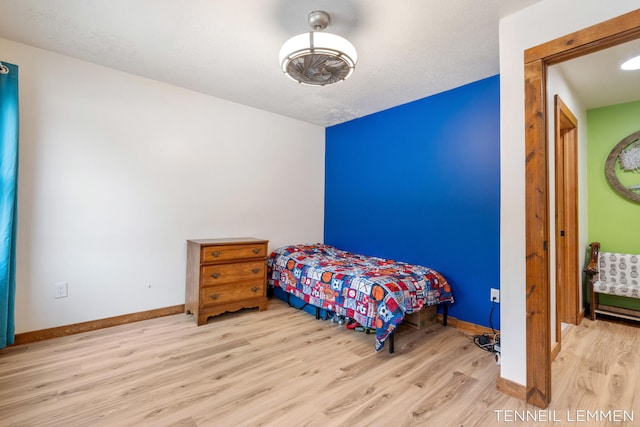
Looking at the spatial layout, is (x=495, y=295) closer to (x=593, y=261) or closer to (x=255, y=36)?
(x=593, y=261)

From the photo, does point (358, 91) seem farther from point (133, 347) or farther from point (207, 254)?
point (133, 347)

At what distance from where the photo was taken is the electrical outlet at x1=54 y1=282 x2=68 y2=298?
94.6 inches

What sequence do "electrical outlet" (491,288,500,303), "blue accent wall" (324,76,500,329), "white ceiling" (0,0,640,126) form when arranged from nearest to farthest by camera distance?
"white ceiling" (0,0,640,126) → "electrical outlet" (491,288,500,303) → "blue accent wall" (324,76,500,329)

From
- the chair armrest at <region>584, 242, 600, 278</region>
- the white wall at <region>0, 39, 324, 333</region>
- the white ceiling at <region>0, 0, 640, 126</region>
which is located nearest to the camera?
the white ceiling at <region>0, 0, 640, 126</region>

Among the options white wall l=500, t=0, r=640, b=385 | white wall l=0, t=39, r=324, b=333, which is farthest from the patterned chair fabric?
white wall l=0, t=39, r=324, b=333

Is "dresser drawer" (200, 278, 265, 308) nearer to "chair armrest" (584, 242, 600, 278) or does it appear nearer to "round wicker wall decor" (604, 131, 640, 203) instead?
"chair armrest" (584, 242, 600, 278)

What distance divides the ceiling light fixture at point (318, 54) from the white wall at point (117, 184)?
1.70 metres

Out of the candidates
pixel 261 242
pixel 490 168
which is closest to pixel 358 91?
pixel 490 168

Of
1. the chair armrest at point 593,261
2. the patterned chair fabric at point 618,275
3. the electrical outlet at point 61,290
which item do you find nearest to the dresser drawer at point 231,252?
the electrical outlet at point 61,290

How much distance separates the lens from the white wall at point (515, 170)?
1672 millimetres

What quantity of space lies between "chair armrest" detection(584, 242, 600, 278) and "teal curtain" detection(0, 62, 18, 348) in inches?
199

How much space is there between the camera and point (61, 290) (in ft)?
7.93

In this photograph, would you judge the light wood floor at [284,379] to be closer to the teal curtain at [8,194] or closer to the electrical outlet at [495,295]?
the teal curtain at [8,194]

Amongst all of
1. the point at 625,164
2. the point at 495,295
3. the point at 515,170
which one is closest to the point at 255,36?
the point at 515,170
